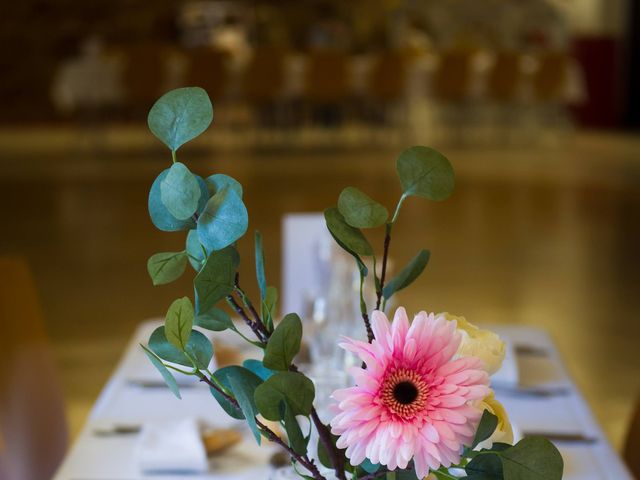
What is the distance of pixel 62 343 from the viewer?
4.23 metres

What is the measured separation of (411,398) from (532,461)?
0.32 feet

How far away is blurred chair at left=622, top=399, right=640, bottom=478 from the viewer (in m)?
1.75

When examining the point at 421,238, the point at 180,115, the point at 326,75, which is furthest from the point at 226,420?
the point at 326,75

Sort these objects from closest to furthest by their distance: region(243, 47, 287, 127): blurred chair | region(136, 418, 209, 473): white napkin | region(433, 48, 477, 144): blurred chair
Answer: region(136, 418, 209, 473): white napkin → region(243, 47, 287, 127): blurred chair → region(433, 48, 477, 144): blurred chair

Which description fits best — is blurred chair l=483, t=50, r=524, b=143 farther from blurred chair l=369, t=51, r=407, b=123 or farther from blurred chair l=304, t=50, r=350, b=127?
blurred chair l=304, t=50, r=350, b=127

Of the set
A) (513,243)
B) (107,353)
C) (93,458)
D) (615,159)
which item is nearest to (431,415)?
(93,458)

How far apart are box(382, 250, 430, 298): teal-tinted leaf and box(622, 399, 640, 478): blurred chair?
1.04 meters

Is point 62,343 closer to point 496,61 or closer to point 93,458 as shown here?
point 93,458

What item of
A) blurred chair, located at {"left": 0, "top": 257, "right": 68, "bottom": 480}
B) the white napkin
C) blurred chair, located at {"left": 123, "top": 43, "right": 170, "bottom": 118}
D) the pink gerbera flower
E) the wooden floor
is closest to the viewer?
the pink gerbera flower

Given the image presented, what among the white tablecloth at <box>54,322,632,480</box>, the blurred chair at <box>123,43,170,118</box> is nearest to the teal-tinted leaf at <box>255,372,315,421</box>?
the white tablecloth at <box>54,322,632,480</box>

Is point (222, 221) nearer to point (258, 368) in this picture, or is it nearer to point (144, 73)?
point (258, 368)

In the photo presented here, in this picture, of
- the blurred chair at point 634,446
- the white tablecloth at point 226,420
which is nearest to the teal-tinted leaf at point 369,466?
the white tablecloth at point 226,420

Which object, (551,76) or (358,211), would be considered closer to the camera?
(358,211)

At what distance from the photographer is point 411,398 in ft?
2.23
